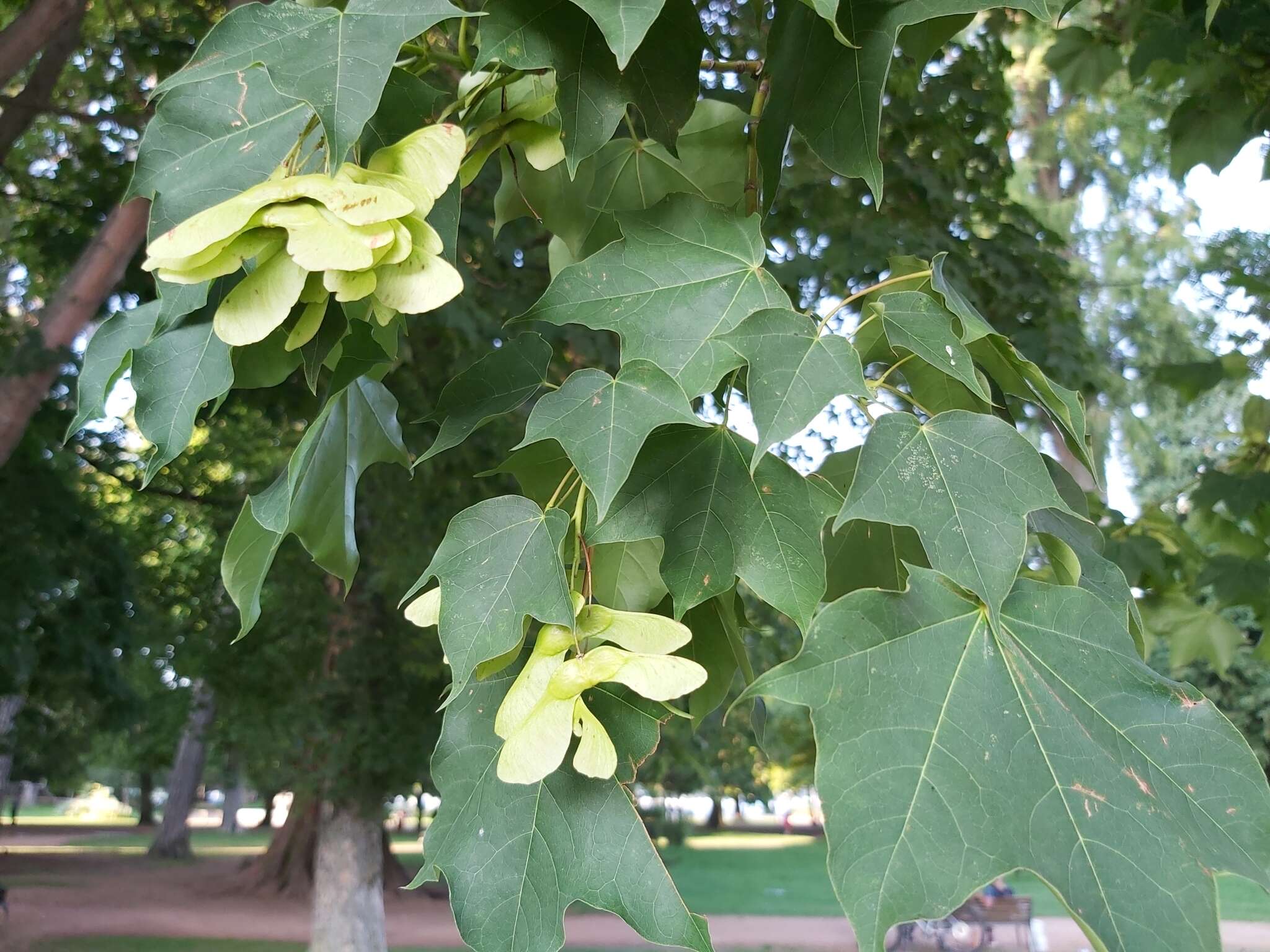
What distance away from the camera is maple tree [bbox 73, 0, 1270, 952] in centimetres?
65

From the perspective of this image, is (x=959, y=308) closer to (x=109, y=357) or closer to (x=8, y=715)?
(x=109, y=357)

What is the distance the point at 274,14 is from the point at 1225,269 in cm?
350

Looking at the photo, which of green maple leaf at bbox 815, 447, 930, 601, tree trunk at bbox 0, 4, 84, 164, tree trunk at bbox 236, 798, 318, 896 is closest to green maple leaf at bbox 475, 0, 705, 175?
green maple leaf at bbox 815, 447, 930, 601

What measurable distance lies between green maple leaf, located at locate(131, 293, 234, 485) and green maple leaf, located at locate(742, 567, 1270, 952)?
46 cm

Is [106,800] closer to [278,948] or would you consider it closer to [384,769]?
[278,948]

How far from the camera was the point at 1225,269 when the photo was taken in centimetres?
348

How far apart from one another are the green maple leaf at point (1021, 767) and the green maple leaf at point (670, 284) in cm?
25

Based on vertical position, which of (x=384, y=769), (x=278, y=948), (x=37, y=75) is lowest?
(x=278, y=948)

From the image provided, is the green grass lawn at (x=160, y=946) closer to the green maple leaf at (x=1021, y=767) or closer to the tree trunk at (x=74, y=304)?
the tree trunk at (x=74, y=304)

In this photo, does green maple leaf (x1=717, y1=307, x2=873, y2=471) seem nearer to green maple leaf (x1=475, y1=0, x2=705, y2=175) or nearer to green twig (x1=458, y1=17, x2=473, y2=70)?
green maple leaf (x1=475, y1=0, x2=705, y2=175)

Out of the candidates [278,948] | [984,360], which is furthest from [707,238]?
[278,948]

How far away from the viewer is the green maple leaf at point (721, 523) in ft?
2.58

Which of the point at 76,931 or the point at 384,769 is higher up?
the point at 384,769

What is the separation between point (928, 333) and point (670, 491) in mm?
217
